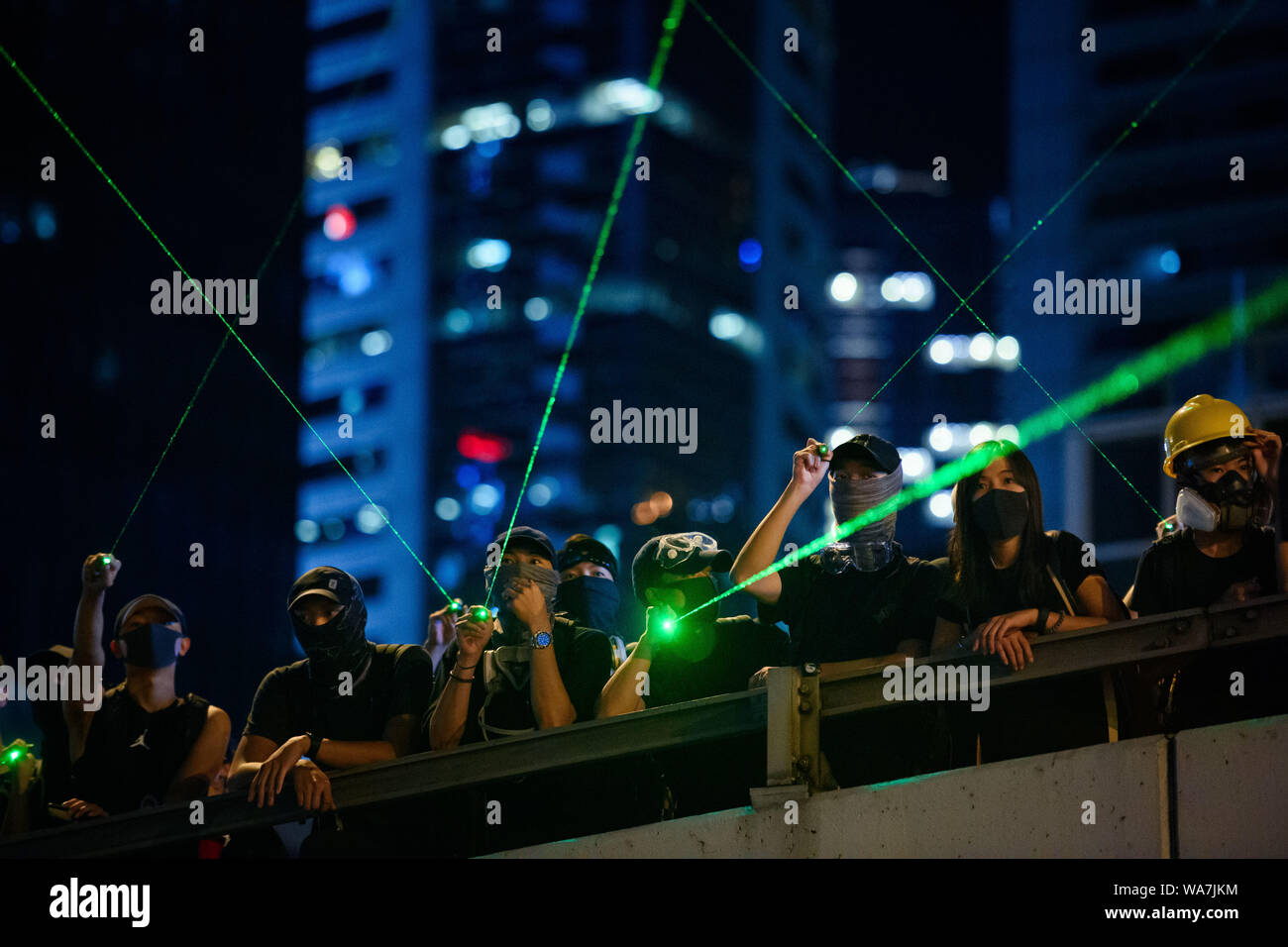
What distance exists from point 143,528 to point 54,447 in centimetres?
141

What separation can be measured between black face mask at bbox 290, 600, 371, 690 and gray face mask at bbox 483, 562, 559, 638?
0.68 metres

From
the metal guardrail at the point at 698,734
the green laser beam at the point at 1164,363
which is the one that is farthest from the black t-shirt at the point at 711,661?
the green laser beam at the point at 1164,363

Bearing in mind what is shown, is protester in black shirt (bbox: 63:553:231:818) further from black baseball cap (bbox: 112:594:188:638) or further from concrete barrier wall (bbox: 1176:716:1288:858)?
concrete barrier wall (bbox: 1176:716:1288:858)

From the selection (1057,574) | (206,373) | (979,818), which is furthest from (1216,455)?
(206,373)

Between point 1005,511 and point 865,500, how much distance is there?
58 centimetres

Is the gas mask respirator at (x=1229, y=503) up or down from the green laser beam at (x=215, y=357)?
down

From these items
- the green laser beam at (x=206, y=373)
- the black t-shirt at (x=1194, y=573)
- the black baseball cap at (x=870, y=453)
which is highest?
the green laser beam at (x=206, y=373)

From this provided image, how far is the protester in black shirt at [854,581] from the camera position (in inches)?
247

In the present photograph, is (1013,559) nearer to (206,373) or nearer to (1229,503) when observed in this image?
(1229,503)

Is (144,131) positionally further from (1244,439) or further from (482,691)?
(1244,439)

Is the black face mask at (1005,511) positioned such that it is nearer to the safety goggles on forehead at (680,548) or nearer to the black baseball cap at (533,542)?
the safety goggles on forehead at (680,548)

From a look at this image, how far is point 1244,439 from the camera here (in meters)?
6.02

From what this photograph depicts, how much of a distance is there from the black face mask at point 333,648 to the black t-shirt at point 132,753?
773mm

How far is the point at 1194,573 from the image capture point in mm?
6137
